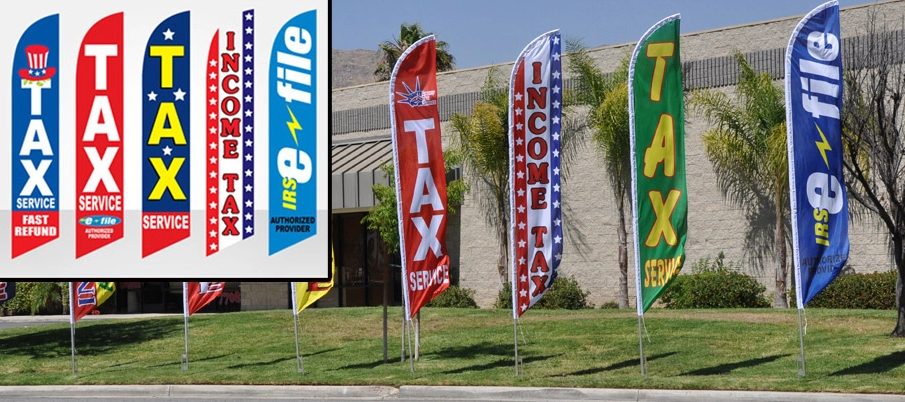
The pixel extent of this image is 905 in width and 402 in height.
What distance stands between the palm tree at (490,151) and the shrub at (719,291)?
6668mm

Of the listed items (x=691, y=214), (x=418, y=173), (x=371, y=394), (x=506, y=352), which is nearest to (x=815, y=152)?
(x=418, y=173)

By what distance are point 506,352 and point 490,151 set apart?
528 inches

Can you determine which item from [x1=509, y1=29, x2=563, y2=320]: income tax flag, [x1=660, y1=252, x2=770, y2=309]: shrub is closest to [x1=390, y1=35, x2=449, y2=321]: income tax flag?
[x1=509, y1=29, x2=563, y2=320]: income tax flag

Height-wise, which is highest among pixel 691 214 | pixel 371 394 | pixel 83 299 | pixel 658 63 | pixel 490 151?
pixel 490 151

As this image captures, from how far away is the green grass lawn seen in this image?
15.4m

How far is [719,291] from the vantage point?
26.5m

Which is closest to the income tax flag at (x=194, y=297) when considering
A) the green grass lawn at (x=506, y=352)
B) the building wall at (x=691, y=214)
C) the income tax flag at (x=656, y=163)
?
the green grass lawn at (x=506, y=352)

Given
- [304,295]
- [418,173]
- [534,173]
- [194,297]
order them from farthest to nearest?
[194,297]
[304,295]
[418,173]
[534,173]

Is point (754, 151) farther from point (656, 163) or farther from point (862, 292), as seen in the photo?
point (656, 163)

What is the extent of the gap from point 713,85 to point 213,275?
71.5ft

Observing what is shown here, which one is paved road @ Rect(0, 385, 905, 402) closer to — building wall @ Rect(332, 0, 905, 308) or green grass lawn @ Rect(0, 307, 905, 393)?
green grass lawn @ Rect(0, 307, 905, 393)

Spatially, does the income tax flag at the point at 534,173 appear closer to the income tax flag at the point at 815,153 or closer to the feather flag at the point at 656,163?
the feather flag at the point at 656,163

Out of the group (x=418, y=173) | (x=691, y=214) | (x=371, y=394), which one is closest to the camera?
(x=371, y=394)

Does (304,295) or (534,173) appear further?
(304,295)
